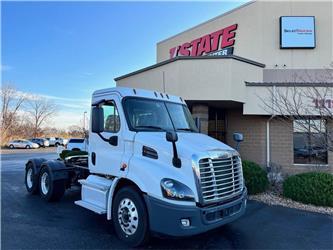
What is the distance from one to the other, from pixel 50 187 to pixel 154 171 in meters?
4.31

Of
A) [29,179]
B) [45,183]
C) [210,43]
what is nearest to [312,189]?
[45,183]

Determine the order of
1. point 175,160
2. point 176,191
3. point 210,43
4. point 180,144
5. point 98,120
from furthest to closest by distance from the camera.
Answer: point 210,43, point 98,120, point 180,144, point 175,160, point 176,191

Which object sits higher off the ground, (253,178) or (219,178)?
(219,178)

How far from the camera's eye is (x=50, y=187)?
7586 mm

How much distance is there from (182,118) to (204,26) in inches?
464

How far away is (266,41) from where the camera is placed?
45.8 feet

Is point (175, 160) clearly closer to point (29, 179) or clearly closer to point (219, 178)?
point (219, 178)

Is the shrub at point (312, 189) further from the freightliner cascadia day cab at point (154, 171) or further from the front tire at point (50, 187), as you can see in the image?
the front tire at point (50, 187)

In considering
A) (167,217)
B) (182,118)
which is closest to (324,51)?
(182,118)

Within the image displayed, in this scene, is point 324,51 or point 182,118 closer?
point 182,118

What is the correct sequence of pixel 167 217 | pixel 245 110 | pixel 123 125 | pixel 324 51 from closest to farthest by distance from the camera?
pixel 167 217 → pixel 123 125 → pixel 245 110 → pixel 324 51

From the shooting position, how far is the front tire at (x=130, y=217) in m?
4.62

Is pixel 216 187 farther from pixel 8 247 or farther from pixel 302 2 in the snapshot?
pixel 302 2

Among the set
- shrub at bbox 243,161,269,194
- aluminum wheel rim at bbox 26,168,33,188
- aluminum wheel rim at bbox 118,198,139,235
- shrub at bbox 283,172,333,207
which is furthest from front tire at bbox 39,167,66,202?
shrub at bbox 283,172,333,207
